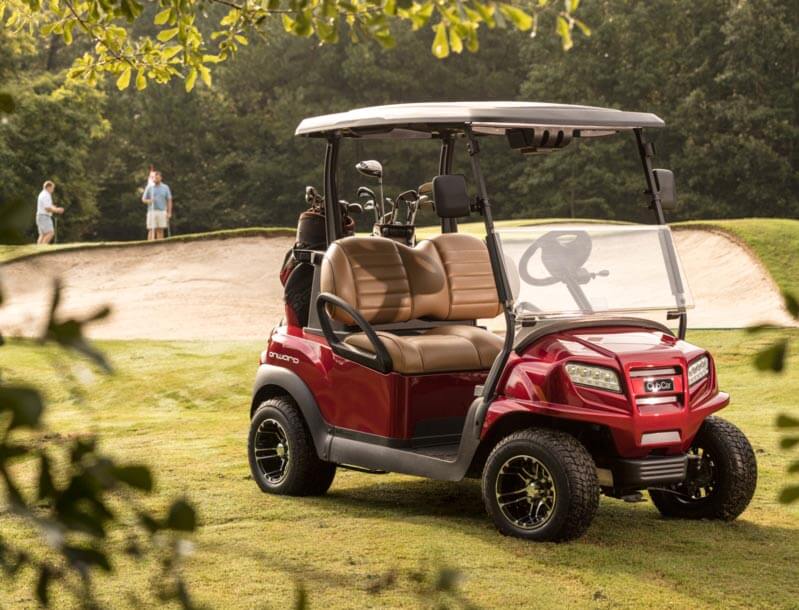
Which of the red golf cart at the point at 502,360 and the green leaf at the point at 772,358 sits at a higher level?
the green leaf at the point at 772,358

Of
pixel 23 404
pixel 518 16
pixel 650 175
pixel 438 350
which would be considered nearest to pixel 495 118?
pixel 650 175

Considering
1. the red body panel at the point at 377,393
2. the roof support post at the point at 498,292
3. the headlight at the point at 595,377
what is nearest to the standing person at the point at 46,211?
the red body panel at the point at 377,393

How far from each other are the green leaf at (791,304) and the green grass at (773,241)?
17.0 m

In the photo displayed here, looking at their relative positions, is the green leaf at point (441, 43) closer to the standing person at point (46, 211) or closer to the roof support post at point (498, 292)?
the roof support post at point (498, 292)

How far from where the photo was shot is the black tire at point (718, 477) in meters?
6.38

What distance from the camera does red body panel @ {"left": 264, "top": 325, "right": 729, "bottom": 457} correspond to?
19.2 feet

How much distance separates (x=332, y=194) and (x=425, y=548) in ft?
7.48

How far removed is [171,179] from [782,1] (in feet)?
71.9

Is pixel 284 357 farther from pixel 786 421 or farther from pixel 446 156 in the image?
pixel 786 421

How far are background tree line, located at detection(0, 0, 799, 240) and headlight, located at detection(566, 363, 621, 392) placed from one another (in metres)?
33.0

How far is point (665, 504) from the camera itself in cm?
675

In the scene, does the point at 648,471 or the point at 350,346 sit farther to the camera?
the point at 350,346

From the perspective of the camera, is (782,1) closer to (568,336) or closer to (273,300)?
(273,300)

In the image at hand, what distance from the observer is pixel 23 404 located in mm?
1493
